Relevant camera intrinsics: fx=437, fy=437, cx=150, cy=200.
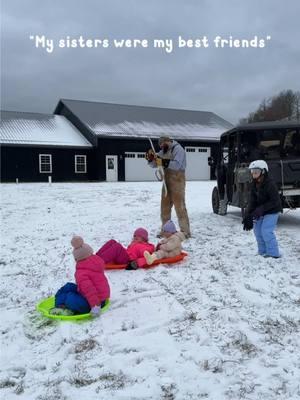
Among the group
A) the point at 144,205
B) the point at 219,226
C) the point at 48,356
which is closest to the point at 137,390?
the point at 48,356

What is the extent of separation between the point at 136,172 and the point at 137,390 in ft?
105

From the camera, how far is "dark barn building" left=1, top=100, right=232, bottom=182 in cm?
3275

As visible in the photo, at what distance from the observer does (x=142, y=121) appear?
38156 mm

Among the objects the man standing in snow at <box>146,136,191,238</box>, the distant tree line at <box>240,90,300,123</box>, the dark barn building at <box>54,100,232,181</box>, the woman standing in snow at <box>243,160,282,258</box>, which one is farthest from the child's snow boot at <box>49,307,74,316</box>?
the distant tree line at <box>240,90,300,123</box>

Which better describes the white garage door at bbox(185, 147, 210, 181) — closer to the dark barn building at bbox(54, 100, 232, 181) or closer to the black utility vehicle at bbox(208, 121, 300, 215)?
the dark barn building at bbox(54, 100, 232, 181)

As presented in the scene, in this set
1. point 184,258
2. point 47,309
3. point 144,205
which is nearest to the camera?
point 47,309

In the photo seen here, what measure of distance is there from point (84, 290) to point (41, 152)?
97.8 feet

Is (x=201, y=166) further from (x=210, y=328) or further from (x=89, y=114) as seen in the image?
(x=210, y=328)

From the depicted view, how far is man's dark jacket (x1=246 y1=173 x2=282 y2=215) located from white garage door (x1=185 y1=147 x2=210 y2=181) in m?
29.4

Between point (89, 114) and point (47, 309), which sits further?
point (89, 114)

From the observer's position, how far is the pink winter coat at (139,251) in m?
6.39

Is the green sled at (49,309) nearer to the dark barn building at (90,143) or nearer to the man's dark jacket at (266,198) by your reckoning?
the man's dark jacket at (266,198)

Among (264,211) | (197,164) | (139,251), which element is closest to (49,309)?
(139,251)

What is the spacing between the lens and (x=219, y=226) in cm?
1023
